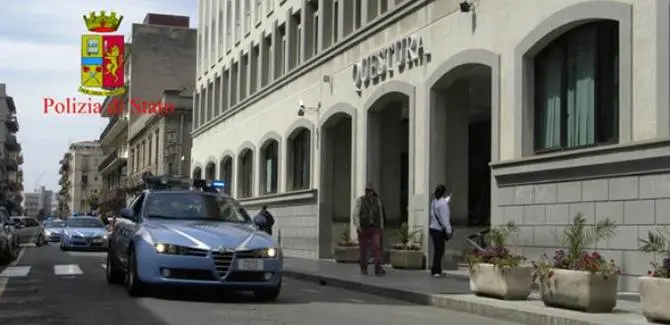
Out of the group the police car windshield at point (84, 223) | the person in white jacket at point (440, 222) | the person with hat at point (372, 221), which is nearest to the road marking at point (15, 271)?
the person with hat at point (372, 221)

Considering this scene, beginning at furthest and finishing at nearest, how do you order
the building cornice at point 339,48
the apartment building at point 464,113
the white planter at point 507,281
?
the building cornice at point 339,48 → the apartment building at point 464,113 → the white planter at point 507,281

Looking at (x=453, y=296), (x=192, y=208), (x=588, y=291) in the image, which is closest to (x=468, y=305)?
(x=453, y=296)

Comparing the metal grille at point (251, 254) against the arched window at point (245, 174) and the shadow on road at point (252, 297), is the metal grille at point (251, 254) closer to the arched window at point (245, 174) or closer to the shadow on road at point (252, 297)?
the shadow on road at point (252, 297)

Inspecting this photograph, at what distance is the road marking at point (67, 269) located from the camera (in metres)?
18.4

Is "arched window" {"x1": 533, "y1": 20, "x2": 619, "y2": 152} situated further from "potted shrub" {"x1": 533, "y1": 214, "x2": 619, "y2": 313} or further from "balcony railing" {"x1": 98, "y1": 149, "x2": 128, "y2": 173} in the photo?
"balcony railing" {"x1": 98, "y1": 149, "x2": 128, "y2": 173}

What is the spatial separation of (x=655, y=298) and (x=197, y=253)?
5.62m

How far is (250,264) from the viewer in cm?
1202

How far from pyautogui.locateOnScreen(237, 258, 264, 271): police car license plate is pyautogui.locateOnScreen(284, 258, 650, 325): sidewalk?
9.33 ft

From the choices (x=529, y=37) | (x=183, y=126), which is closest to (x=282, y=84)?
(x=529, y=37)

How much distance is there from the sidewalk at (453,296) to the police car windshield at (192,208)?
294 centimetres

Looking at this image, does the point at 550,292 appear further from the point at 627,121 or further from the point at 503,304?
the point at 627,121

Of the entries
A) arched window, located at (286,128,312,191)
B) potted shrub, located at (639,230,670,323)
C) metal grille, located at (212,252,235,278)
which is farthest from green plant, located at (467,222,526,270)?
arched window, located at (286,128,312,191)

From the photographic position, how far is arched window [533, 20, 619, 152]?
1477cm

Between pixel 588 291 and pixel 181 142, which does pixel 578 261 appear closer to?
pixel 588 291
